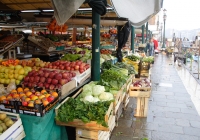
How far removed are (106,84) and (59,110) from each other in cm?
157

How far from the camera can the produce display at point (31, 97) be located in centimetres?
306

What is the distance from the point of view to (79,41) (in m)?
15.4

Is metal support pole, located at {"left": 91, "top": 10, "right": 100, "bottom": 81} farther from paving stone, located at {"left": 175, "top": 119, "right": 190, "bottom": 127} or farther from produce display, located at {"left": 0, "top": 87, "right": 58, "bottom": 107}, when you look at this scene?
paving stone, located at {"left": 175, "top": 119, "right": 190, "bottom": 127}

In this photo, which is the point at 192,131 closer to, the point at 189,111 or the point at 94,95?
the point at 189,111

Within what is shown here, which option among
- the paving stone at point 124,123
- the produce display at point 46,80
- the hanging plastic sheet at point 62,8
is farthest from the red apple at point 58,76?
the paving stone at point 124,123

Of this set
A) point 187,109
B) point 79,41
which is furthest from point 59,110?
point 79,41

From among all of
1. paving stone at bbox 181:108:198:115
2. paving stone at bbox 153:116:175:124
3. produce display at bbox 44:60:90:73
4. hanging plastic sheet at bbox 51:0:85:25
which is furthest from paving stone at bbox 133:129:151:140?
hanging plastic sheet at bbox 51:0:85:25

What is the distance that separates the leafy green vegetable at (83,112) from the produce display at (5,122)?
0.75 m

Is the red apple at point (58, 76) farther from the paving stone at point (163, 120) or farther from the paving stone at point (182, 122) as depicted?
the paving stone at point (182, 122)

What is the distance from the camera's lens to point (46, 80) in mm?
3982

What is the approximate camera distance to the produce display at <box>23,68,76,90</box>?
3.88m

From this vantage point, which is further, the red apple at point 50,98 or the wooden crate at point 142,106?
the wooden crate at point 142,106

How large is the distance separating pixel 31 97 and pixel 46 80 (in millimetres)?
785

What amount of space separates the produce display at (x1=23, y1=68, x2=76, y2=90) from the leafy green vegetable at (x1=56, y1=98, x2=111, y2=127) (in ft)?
2.00
